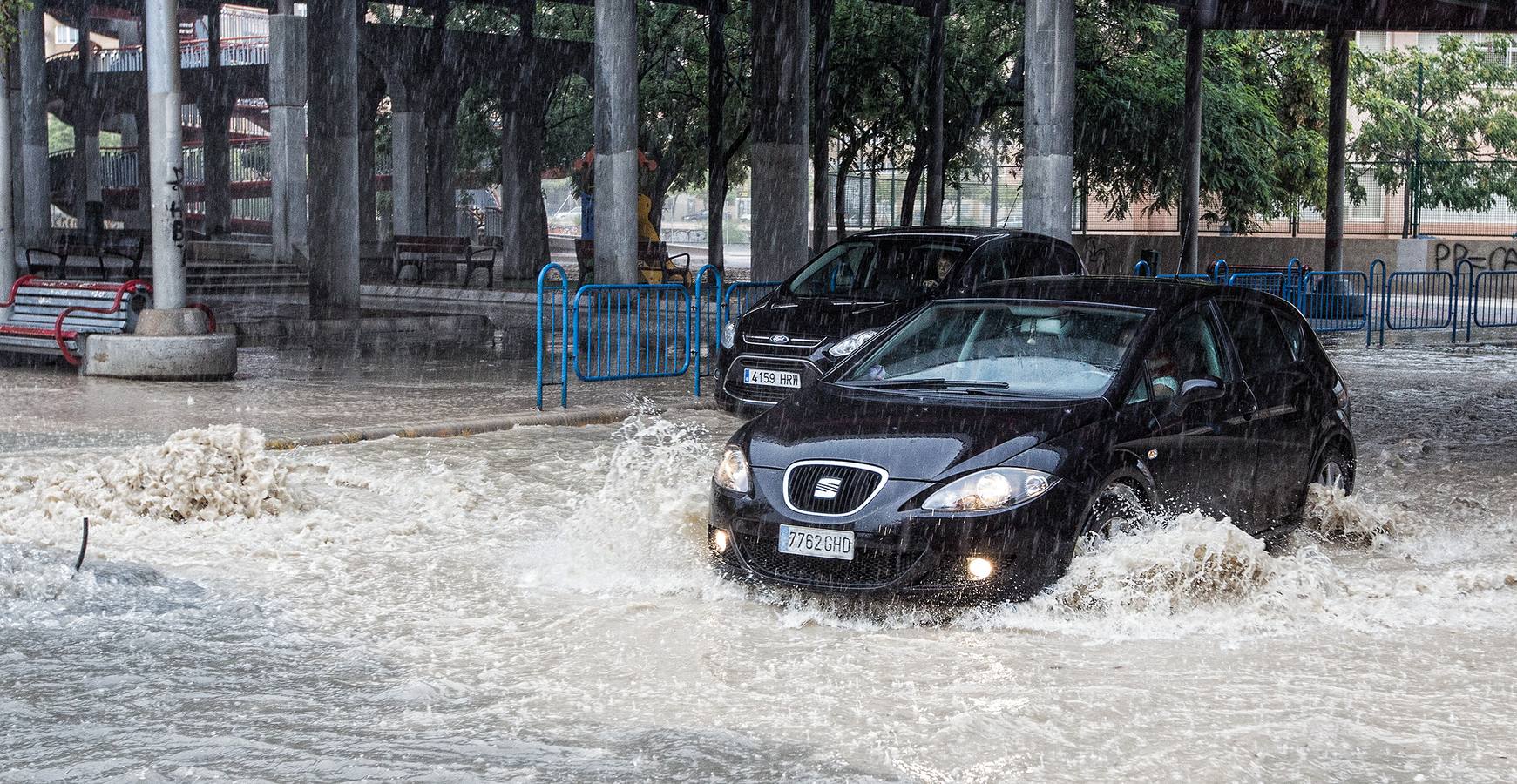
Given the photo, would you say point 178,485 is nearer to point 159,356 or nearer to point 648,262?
point 159,356

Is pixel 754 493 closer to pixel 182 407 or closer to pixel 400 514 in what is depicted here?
pixel 400 514

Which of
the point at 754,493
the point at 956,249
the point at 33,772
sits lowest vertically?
the point at 33,772

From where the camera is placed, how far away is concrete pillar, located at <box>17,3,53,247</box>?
114ft

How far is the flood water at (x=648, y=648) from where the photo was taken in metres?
5.26

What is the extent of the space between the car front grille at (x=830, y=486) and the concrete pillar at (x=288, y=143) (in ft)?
95.5

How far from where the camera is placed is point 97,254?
32.6 m

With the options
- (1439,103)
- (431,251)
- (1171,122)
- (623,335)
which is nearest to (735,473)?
(623,335)

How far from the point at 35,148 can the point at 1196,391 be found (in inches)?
1324

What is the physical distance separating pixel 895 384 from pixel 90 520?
4464 millimetres

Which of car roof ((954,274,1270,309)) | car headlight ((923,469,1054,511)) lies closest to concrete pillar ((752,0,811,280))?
car roof ((954,274,1270,309))

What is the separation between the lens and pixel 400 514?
9367 mm

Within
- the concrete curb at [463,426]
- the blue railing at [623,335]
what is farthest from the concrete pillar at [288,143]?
the concrete curb at [463,426]

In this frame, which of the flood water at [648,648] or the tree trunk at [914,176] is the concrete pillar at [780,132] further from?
the flood water at [648,648]

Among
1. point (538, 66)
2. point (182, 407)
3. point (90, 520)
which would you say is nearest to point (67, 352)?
point (182, 407)
